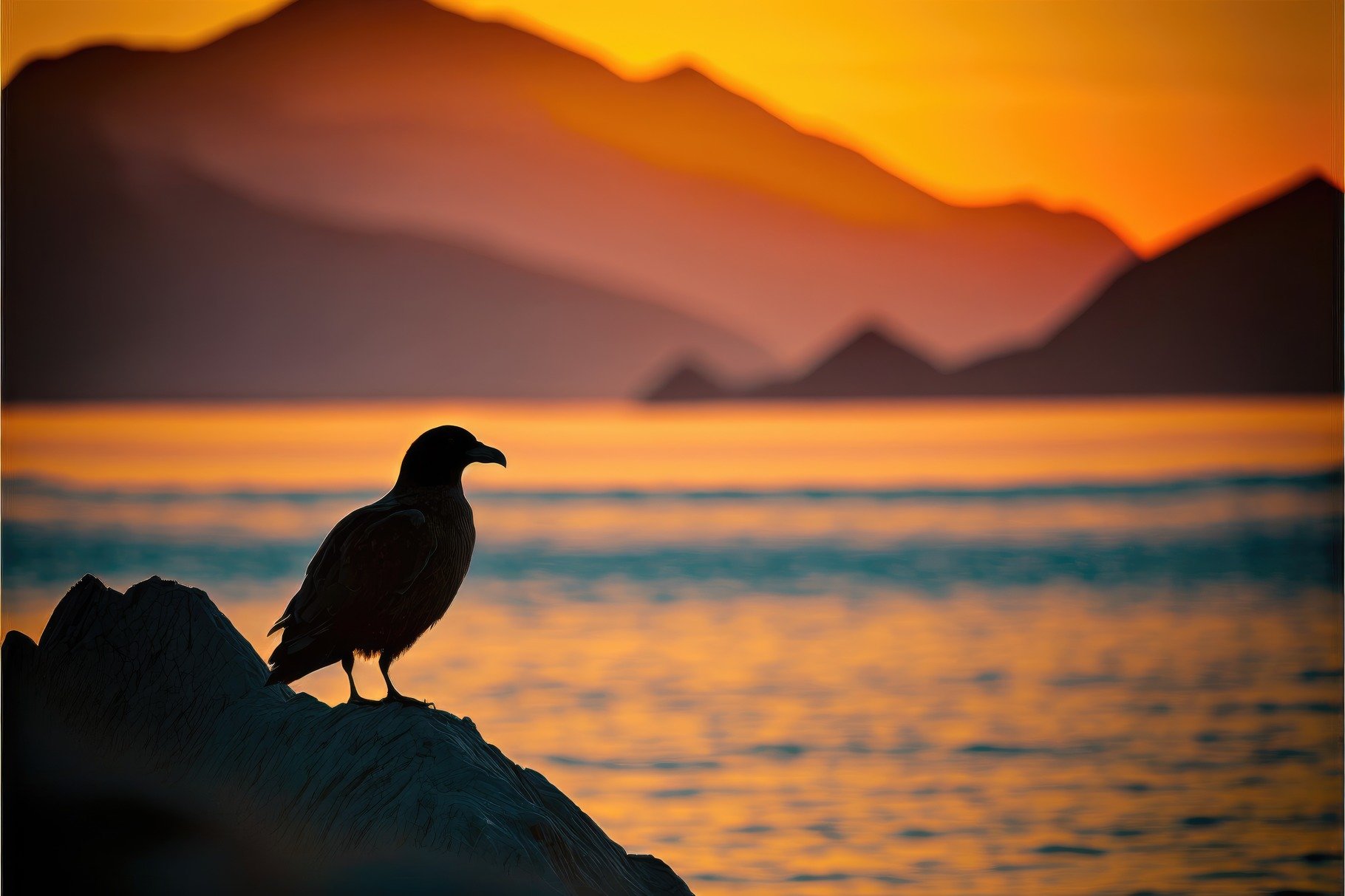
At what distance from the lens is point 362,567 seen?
4.60 metres

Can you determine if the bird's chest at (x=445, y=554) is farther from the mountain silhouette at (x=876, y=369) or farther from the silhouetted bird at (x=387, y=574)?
the mountain silhouette at (x=876, y=369)

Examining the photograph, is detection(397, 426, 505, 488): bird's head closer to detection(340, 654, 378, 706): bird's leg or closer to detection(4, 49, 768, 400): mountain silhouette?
detection(340, 654, 378, 706): bird's leg

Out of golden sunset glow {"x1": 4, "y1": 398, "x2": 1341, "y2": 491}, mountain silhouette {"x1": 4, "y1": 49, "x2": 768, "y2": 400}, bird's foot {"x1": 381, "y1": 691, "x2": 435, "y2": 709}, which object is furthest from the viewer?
golden sunset glow {"x1": 4, "y1": 398, "x2": 1341, "y2": 491}

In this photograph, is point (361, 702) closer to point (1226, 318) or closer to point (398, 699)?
point (398, 699)

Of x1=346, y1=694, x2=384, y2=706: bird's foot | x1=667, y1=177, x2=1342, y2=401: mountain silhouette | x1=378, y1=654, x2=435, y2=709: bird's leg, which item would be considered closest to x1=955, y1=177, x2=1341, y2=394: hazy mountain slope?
x1=667, y1=177, x2=1342, y2=401: mountain silhouette

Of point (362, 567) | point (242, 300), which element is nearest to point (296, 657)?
point (362, 567)

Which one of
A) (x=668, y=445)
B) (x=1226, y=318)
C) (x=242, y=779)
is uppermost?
(x=668, y=445)

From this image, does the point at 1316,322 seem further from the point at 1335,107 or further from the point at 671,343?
the point at 671,343

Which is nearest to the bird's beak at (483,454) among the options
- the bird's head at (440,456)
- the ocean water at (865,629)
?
the bird's head at (440,456)

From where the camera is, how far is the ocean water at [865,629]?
7512 millimetres

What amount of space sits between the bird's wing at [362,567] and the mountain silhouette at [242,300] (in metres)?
4.51

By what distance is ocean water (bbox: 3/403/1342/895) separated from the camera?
7.51 meters

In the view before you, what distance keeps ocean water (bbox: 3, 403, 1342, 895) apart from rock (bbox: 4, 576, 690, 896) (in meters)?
2.31

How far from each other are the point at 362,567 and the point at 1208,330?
29.9ft
